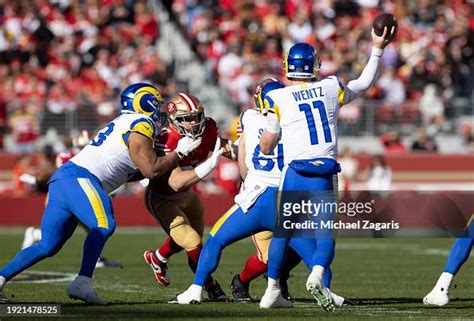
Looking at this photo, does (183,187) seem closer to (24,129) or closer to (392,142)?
(24,129)

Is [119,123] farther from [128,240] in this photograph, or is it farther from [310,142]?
[128,240]

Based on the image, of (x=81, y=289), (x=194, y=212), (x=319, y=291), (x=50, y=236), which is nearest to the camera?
(x=319, y=291)

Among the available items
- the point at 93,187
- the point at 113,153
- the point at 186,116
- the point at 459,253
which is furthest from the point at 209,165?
the point at 459,253

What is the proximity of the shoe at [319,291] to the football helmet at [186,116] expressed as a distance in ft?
5.99

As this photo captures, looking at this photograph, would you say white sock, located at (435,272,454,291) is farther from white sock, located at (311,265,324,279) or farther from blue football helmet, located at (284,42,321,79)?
blue football helmet, located at (284,42,321,79)

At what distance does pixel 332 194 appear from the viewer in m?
8.34

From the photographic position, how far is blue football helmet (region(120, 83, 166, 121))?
9.16 meters

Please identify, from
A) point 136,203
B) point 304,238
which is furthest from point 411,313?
point 136,203

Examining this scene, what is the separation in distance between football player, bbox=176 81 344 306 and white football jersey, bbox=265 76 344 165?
1.37ft

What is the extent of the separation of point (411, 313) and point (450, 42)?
52.4ft

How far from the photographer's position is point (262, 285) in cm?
1111

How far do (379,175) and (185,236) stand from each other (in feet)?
37.9

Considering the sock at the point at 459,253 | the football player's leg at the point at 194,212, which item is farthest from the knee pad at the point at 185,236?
the sock at the point at 459,253

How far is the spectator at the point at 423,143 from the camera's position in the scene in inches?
866
